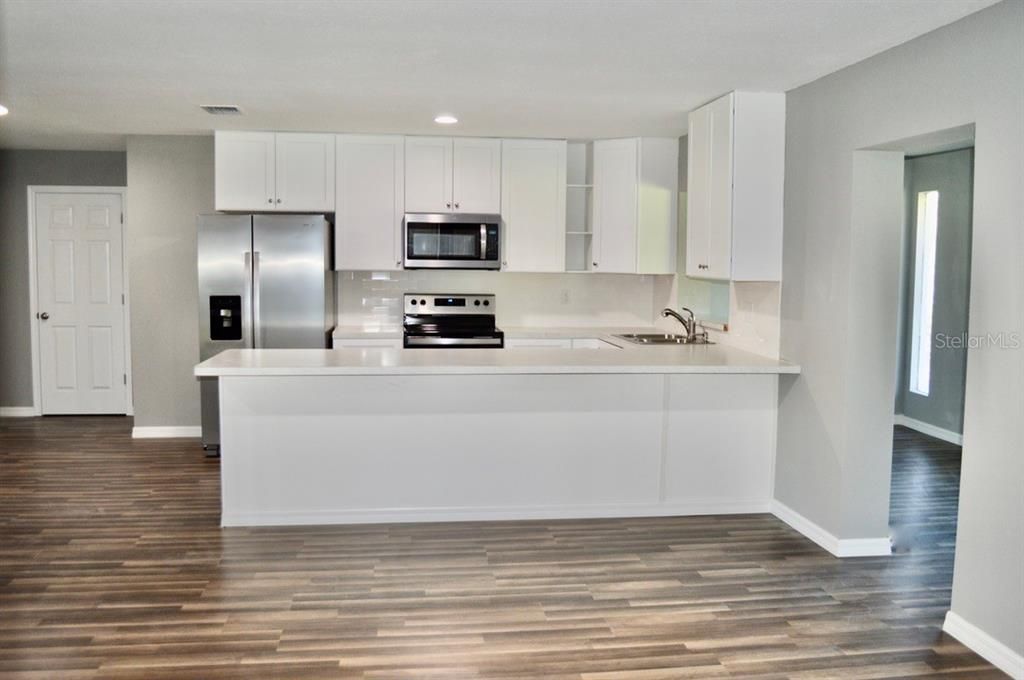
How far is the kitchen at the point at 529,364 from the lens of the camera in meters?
3.18

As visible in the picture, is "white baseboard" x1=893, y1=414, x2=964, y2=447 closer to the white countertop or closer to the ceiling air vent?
the white countertop

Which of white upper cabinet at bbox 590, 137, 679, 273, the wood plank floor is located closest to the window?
white upper cabinet at bbox 590, 137, 679, 273

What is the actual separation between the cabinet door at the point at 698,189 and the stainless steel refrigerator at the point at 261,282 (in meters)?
2.56

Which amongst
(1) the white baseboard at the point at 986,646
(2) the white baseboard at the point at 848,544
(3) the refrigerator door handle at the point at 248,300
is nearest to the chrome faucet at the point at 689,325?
(2) the white baseboard at the point at 848,544

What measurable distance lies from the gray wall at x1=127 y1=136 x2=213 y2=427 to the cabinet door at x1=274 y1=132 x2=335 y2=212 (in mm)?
760

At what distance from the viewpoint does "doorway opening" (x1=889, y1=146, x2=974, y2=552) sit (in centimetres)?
665

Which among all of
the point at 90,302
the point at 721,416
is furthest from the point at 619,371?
the point at 90,302

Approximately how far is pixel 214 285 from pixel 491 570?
3.25 meters

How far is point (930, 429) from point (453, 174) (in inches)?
178

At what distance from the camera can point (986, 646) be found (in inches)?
123

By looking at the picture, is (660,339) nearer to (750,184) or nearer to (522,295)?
(522,295)

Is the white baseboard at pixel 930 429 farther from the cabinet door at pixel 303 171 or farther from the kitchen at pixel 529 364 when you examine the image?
the cabinet door at pixel 303 171

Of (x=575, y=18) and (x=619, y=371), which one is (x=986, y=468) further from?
(x=575, y=18)

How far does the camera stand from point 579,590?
12.1 feet
